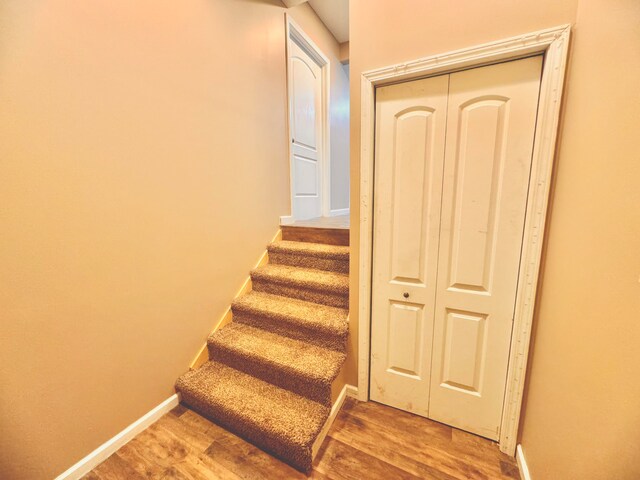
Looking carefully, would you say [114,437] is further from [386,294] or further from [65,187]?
[386,294]

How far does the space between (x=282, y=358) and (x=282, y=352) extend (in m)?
0.06

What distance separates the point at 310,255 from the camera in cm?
207

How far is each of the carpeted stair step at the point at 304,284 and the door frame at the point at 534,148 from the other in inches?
15.9

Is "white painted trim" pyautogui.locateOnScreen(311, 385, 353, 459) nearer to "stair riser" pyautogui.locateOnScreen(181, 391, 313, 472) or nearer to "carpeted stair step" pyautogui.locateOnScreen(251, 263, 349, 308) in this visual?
"stair riser" pyautogui.locateOnScreen(181, 391, 313, 472)

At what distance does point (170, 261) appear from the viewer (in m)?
1.49

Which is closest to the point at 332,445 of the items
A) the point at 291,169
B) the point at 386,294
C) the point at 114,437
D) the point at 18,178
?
the point at 386,294

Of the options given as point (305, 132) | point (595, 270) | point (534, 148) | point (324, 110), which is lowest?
point (595, 270)

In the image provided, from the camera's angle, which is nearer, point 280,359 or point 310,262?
point 280,359

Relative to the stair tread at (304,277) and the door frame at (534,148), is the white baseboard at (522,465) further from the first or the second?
the stair tread at (304,277)

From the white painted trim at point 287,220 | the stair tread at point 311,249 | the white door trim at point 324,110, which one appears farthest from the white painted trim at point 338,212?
the stair tread at point 311,249

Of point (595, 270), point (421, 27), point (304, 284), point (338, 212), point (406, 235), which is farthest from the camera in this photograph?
point (338, 212)

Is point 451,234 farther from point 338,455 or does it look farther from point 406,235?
point 338,455

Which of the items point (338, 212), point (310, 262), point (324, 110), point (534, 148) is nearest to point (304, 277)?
point (310, 262)

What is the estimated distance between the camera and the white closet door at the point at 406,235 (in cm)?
126
